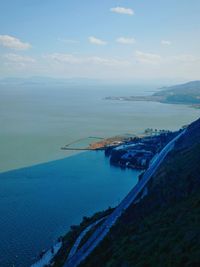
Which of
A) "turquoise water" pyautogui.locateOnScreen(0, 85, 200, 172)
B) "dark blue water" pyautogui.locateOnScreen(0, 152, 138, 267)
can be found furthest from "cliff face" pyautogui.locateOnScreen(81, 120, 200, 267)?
"turquoise water" pyautogui.locateOnScreen(0, 85, 200, 172)

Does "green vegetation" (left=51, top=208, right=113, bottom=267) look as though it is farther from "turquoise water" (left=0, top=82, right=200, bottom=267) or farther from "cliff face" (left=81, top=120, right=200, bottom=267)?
"cliff face" (left=81, top=120, right=200, bottom=267)

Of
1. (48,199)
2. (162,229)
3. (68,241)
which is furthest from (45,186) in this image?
(162,229)

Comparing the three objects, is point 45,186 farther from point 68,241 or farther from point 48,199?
point 68,241

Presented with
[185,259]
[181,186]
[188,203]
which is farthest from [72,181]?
[185,259]

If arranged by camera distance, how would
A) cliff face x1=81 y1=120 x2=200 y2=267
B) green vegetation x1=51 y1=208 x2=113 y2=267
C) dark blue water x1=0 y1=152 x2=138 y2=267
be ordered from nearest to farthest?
cliff face x1=81 y1=120 x2=200 y2=267
green vegetation x1=51 y1=208 x2=113 y2=267
dark blue water x1=0 y1=152 x2=138 y2=267

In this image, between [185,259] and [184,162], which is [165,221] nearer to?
[185,259]

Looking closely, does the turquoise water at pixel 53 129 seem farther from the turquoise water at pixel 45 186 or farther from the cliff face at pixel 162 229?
the cliff face at pixel 162 229
